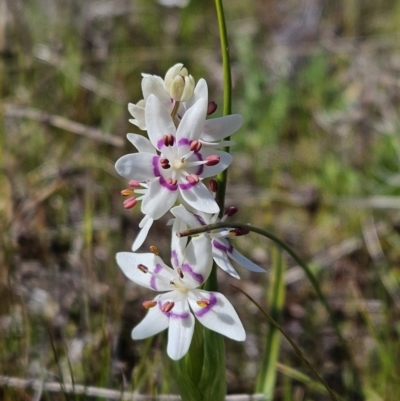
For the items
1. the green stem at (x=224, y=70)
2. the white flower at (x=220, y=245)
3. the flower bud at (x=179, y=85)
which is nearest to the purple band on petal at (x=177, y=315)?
the white flower at (x=220, y=245)

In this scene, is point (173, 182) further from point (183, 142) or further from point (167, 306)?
point (167, 306)

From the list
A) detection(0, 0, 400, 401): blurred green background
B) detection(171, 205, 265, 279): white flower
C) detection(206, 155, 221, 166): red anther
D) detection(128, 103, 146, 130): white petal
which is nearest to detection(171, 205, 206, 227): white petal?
detection(171, 205, 265, 279): white flower

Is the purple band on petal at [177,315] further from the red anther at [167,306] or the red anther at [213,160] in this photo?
the red anther at [213,160]

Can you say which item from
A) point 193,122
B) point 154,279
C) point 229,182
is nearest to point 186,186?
point 193,122

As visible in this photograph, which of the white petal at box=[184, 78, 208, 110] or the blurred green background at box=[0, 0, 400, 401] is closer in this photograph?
the white petal at box=[184, 78, 208, 110]

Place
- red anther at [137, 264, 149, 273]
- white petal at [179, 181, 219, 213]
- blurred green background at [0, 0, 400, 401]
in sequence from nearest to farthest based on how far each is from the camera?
1. white petal at [179, 181, 219, 213]
2. red anther at [137, 264, 149, 273]
3. blurred green background at [0, 0, 400, 401]

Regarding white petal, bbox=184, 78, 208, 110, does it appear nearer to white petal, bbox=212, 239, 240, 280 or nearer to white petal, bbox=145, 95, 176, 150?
white petal, bbox=145, 95, 176, 150
